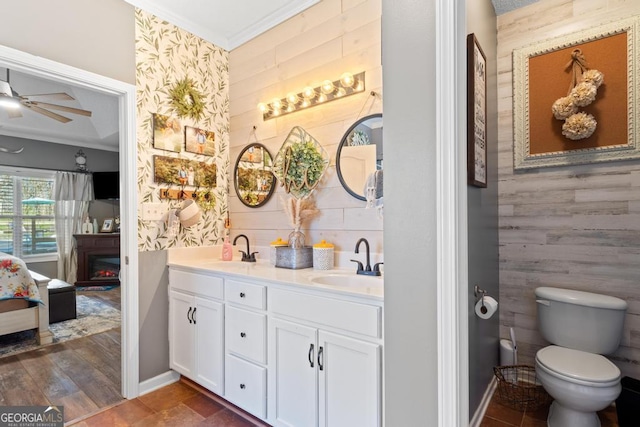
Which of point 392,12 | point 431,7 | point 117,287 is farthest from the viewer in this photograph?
point 117,287

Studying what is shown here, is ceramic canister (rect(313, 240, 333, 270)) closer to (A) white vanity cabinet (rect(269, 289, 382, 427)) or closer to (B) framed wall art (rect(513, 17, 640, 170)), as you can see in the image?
(A) white vanity cabinet (rect(269, 289, 382, 427))

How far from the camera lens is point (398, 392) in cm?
118

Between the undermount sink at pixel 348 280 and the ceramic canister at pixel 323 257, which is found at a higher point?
the ceramic canister at pixel 323 257

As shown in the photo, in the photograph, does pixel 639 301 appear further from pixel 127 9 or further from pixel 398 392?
pixel 127 9

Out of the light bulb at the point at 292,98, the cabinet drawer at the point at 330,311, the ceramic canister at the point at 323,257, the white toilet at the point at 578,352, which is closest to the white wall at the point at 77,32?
the light bulb at the point at 292,98

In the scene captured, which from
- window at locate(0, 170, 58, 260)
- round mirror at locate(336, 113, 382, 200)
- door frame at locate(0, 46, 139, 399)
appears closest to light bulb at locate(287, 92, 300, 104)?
round mirror at locate(336, 113, 382, 200)

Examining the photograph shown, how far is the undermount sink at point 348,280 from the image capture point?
1824 mm

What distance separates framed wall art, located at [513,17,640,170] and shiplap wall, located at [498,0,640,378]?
6 centimetres

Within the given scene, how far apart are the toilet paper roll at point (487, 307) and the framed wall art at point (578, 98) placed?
1.16 m

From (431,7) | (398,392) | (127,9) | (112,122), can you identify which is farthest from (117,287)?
(431,7)

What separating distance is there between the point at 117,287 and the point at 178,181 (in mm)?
4326

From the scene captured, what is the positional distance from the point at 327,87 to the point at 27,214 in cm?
581

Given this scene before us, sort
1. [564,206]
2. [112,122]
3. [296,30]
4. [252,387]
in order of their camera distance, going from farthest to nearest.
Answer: [112,122]
[296,30]
[564,206]
[252,387]

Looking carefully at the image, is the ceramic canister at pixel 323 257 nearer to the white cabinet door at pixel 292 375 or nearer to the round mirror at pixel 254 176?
the white cabinet door at pixel 292 375
